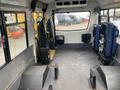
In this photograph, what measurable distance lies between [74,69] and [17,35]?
7.37 ft

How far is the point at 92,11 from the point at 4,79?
6.80m

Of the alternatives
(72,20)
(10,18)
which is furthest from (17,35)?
(72,20)

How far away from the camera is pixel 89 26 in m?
9.35

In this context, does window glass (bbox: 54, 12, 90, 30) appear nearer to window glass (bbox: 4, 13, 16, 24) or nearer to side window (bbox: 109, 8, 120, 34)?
side window (bbox: 109, 8, 120, 34)

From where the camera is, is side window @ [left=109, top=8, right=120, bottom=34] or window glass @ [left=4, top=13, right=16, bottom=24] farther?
side window @ [left=109, top=8, right=120, bottom=34]

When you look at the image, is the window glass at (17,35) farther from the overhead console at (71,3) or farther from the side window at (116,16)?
the overhead console at (71,3)

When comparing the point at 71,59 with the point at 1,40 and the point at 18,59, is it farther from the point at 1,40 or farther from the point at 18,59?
the point at 1,40

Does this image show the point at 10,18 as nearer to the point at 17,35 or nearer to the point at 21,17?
the point at 17,35

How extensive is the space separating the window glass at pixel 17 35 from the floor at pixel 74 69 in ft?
3.95

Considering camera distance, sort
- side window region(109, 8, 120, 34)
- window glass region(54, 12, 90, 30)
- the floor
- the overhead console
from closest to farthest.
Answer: the floor → side window region(109, 8, 120, 34) → the overhead console → window glass region(54, 12, 90, 30)

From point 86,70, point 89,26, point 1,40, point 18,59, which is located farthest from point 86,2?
point 1,40

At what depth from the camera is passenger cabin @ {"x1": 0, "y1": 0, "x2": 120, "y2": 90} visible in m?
3.79

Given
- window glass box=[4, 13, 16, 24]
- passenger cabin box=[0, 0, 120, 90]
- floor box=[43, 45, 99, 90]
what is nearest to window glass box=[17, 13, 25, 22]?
passenger cabin box=[0, 0, 120, 90]

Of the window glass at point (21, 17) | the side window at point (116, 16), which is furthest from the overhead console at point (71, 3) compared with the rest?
the window glass at point (21, 17)
